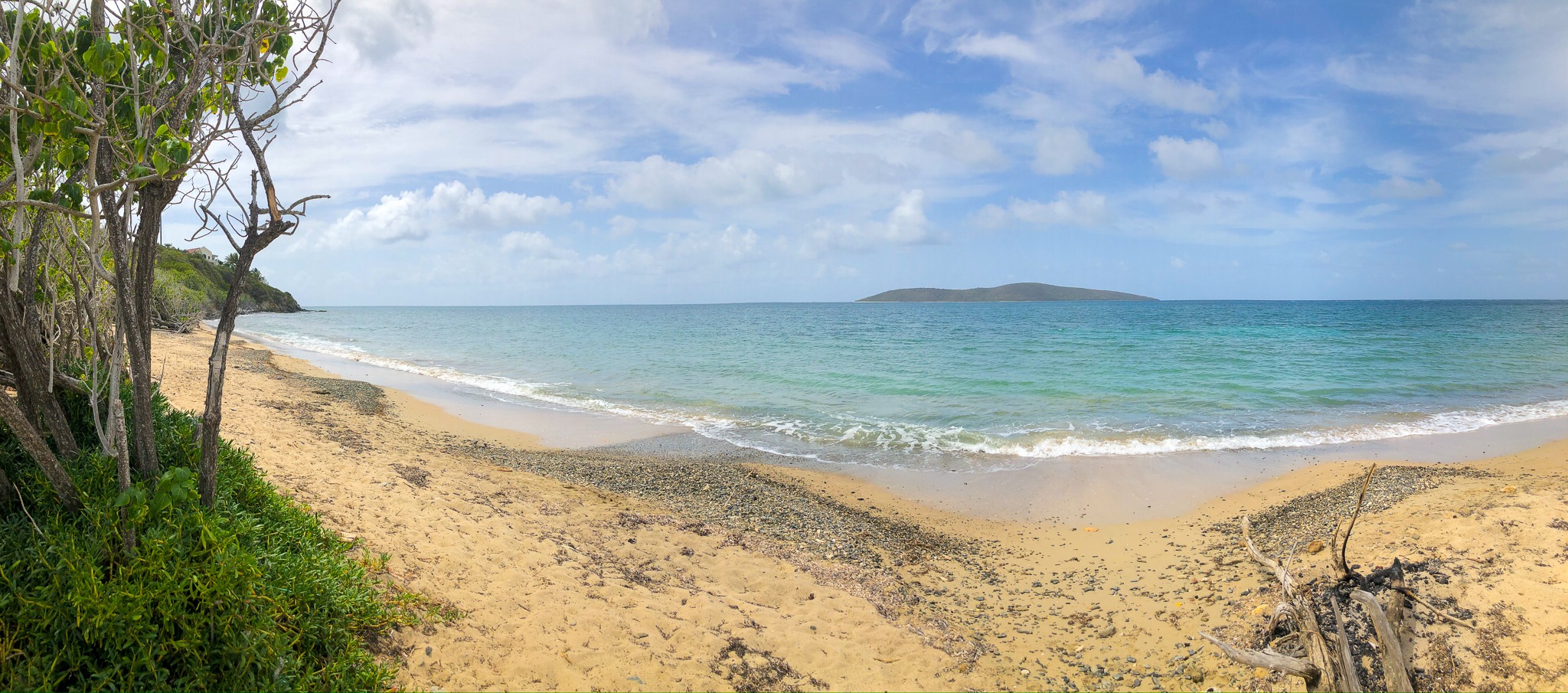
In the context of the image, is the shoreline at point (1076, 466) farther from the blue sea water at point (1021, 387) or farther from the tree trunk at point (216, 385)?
the tree trunk at point (216, 385)

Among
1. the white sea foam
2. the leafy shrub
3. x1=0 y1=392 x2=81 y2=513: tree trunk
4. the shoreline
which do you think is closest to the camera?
the leafy shrub

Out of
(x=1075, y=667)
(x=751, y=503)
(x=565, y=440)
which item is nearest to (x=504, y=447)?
(x=565, y=440)

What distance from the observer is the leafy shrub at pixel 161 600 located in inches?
125

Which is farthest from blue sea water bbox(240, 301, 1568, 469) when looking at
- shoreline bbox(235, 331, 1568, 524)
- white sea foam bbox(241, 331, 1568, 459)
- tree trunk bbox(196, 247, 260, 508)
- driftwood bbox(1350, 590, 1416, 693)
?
tree trunk bbox(196, 247, 260, 508)

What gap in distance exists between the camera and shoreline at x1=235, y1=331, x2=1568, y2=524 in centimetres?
961

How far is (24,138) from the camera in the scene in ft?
12.2

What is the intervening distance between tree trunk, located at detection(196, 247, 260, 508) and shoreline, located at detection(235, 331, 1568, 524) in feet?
26.3

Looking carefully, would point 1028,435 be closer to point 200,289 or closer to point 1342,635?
point 1342,635

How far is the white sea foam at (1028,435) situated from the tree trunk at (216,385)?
9.14 m

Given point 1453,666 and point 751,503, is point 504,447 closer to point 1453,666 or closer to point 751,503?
point 751,503

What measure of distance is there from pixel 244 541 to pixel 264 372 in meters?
19.1

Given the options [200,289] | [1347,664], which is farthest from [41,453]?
[200,289]

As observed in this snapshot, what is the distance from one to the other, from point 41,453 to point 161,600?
1.08 metres

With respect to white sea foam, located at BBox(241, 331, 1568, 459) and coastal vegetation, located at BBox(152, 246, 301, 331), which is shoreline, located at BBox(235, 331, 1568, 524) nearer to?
white sea foam, located at BBox(241, 331, 1568, 459)
